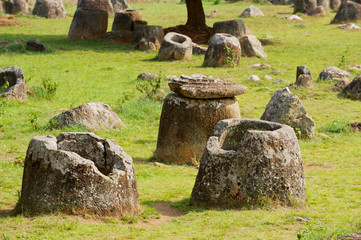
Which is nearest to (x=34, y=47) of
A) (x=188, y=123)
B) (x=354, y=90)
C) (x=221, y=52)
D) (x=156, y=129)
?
(x=221, y=52)

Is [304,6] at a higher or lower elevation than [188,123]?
higher

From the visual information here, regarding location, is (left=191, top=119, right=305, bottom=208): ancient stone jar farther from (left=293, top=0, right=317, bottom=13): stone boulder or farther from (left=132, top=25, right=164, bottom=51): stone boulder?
(left=293, top=0, right=317, bottom=13): stone boulder

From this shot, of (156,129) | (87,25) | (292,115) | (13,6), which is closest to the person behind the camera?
(292,115)

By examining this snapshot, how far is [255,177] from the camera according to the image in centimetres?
716

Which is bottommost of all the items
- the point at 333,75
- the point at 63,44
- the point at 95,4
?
the point at 63,44

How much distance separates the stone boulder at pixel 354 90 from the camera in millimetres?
15609

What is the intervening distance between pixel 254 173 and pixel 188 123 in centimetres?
298

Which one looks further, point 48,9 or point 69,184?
point 48,9

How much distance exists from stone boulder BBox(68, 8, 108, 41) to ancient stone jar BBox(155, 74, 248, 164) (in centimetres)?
1657

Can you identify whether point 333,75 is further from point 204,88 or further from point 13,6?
point 13,6

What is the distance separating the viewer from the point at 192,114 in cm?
996

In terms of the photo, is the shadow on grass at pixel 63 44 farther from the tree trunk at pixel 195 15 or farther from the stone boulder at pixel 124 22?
the tree trunk at pixel 195 15

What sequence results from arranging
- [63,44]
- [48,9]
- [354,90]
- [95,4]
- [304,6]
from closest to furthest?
[354,90] → [63,44] → [95,4] → [48,9] → [304,6]

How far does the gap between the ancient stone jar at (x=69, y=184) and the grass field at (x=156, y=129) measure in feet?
0.49
